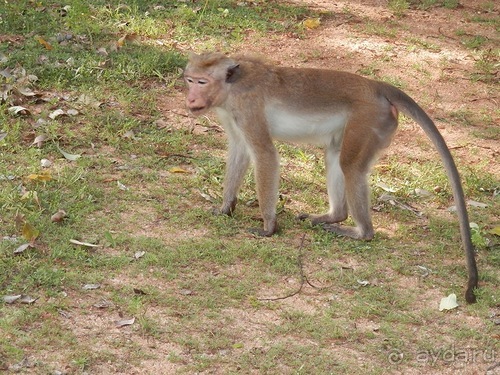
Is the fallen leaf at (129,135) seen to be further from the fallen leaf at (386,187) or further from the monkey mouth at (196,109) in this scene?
the fallen leaf at (386,187)

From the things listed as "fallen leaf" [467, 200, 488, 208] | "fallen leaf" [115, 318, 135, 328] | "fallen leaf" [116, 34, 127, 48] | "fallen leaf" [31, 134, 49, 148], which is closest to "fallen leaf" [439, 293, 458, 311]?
"fallen leaf" [467, 200, 488, 208]

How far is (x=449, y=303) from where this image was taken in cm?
639

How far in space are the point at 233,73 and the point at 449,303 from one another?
7.89 feet

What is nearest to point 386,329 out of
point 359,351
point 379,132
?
point 359,351

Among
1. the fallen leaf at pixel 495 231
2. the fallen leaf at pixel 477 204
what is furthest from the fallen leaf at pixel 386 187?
the fallen leaf at pixel 495 231

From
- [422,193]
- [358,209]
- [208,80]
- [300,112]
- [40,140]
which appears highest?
[208,80]

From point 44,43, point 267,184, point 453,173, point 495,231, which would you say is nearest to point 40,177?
point 267,184

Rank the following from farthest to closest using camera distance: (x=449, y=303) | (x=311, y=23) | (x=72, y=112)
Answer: (x=311, y=23)
(x=72, y=112)
(x=449, y=303)

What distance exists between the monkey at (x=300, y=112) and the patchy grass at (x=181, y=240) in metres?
0.47

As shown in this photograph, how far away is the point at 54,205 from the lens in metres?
7.26

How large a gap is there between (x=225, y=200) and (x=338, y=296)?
5.05ft

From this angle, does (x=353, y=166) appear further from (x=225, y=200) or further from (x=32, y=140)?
(x=32, y=140)

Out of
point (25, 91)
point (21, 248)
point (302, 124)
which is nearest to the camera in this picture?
point (21, 248)

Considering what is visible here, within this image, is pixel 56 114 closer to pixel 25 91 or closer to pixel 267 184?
pixel 25 91
